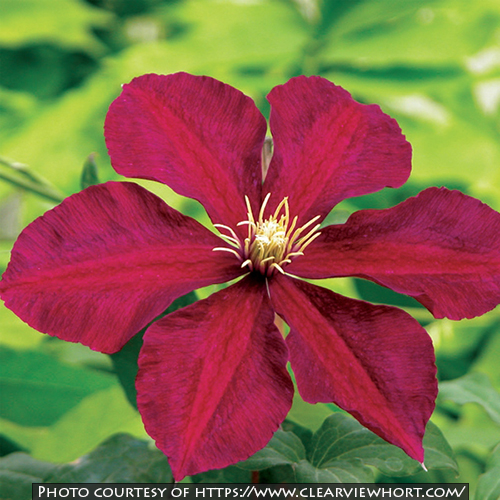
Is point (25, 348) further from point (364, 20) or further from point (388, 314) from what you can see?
point (364, 20)

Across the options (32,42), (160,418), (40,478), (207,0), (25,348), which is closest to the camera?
(160,418)

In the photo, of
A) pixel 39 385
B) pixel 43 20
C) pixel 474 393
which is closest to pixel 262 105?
pixel 43 20

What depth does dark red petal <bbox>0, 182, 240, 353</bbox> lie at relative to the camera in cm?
34

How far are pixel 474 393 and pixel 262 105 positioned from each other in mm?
758

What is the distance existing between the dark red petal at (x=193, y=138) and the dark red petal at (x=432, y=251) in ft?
0.24

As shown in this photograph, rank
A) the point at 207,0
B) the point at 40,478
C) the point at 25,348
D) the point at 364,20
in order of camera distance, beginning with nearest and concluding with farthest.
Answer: the point at 40,478, the point at 25,348, the point at 364,20, the point at 207,0

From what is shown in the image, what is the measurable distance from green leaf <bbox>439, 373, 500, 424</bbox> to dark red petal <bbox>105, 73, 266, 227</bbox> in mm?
208

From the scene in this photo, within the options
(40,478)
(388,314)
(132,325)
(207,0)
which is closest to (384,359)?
(388,314)

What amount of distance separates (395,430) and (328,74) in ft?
2.85

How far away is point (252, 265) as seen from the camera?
421mm

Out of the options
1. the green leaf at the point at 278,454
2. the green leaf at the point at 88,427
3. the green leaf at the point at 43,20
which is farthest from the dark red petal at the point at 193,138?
the green leaf at the point at 43,20

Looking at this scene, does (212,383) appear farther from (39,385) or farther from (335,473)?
(39,385)

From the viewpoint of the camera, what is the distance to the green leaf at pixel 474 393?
0.48m

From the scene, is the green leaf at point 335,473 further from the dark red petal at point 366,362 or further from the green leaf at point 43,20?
the green leaf at point 43,20
